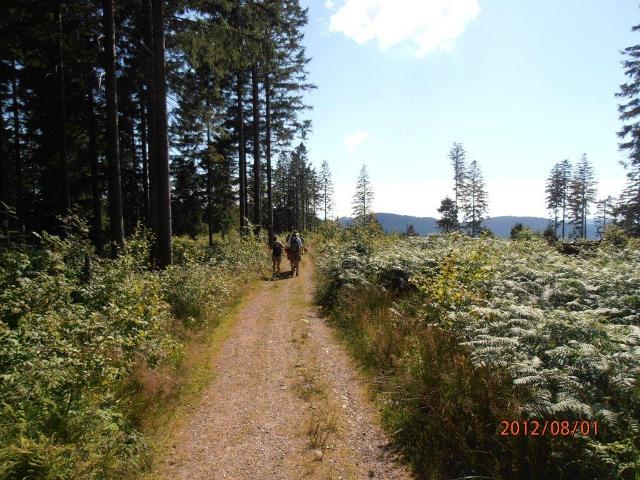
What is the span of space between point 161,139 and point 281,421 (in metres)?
9.38

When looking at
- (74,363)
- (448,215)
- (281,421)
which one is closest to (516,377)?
(281,421)

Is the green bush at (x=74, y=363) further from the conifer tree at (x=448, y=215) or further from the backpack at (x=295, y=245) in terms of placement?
the conifer tree at (x=448, y=215)

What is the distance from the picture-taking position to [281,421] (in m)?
5.13

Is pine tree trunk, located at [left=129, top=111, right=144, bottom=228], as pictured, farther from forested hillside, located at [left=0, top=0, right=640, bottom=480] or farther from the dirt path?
the dirt path

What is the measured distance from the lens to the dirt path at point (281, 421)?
418 cm

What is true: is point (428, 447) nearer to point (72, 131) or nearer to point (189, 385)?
point (189, 385)

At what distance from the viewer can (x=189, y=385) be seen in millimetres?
6078

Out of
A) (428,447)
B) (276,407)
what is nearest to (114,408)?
(276,407)

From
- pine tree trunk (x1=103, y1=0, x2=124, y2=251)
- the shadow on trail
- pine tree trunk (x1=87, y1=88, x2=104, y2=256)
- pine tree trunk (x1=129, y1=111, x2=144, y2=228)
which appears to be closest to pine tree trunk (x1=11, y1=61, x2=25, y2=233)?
pine tree trunk (x1=87, y1=88, x2=104, y2=256)

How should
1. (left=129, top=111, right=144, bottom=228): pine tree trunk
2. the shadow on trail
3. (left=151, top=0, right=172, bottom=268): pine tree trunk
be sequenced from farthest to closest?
1. (left=129, top=111, right=144, bottom=228): pine tree trunk
2. the shadow on trail
3. (left=151, top=0, right=172, bottom=268): pine tree trunk

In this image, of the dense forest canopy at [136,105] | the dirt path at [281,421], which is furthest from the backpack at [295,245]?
the dirt path at [281,421]

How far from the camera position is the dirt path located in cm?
418

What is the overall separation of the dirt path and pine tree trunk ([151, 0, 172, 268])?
4.53 m

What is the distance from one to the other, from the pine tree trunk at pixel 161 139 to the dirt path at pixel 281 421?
453 centimetres
